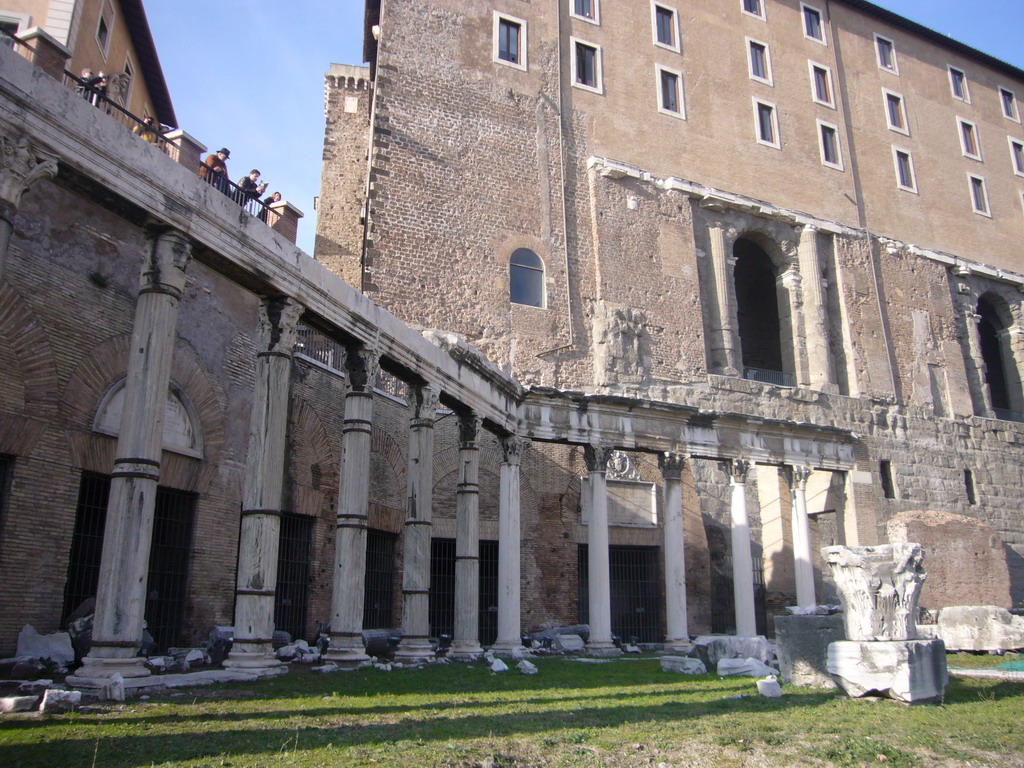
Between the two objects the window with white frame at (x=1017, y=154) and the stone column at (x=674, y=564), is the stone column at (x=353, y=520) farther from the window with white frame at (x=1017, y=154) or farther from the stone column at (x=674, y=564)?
the window with white frame at (x=1017, y=154)

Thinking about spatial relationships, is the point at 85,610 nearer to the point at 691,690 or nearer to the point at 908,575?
the point at 691,690

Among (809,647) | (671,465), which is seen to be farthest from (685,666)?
(671,465)

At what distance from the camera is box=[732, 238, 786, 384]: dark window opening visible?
24.2 m

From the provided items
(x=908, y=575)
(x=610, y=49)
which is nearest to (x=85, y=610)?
(x=908, y=575)

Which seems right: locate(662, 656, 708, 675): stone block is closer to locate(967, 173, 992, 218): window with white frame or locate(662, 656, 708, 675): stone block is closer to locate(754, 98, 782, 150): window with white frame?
locate(754, 98, 782, 150): window with white frame

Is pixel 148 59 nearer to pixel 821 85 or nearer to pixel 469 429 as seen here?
pixel 469 429

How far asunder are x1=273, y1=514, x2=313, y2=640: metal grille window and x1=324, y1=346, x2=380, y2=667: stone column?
2883 millimetres

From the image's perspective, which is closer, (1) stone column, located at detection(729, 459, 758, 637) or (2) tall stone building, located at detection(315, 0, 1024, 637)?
(1) stone column, located at detection(729, 459, 758, 637)

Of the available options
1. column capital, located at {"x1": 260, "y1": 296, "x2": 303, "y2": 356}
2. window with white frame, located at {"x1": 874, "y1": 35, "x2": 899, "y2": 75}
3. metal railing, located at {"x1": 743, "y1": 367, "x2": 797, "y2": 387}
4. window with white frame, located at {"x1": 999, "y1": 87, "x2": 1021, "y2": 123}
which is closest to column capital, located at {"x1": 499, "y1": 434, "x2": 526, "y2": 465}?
column capital, located at {"x1": 260, "y1": 296, "x2": 303, "y2": 356}

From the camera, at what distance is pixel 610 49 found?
68.7ft

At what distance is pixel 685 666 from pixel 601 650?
325 centimetres

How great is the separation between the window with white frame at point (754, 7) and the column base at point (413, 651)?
66.7ft

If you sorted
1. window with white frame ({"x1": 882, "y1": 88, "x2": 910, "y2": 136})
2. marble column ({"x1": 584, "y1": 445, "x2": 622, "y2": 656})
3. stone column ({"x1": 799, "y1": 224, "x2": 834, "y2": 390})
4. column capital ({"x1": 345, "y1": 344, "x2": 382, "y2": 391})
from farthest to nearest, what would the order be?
window with white frame ({"x1": 882, "y1": 88, "x2": 910, "y2": 136})
stone column ({"x1": 799, "y1": 224, "x2": 834, "y2": 390})
marble column ({"x1": 584, "y1": 445, "x2": 622, "y2": 656})
column capital ({"x1": 345, "y1": 344, "x2": 382, "y2": 391})

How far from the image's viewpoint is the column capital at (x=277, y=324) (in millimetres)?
8367
